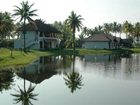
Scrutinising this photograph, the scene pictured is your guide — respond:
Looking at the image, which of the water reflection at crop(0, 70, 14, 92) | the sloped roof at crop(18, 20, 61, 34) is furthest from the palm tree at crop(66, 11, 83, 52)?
the water reflection at crop(0, 70, 14, 92)

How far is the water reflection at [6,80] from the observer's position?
1346 inches

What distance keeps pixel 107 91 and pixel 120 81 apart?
23.3 ft

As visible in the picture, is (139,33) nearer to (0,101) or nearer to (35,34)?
(35,34)

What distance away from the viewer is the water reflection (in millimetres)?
34188

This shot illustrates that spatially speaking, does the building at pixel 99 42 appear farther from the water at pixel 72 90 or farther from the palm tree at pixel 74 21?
the water at pixel 72 90

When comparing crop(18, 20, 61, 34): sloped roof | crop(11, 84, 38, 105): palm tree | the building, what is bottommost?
crop(11, 84, 38, 105): palm tree

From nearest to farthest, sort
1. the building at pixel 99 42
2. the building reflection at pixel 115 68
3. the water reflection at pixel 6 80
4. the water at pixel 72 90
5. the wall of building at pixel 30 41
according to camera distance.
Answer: the water at pixel 72 90, the water reflection at pixel 6 80, the building reflection at pixel 115 68, the wall of building at pixel 30 41, the building at pixel 99 42

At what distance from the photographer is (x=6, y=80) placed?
3909 centimetres

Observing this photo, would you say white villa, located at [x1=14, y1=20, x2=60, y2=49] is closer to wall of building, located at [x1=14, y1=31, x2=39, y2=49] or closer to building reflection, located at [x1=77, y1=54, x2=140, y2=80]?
wall of building, located at [x1=14, y1=31, x2=39, y2=49]

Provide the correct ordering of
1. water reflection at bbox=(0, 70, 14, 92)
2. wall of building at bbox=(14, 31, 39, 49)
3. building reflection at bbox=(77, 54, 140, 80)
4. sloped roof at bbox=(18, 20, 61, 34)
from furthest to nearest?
sloped roof at bbox=(18, 20, 61, 34), wall of building at bbox=(14, 31, 39, 49), building reflection at bbox=(77, 54, 140, 80), water reflection at bbox=(0, 70, 14, 92)

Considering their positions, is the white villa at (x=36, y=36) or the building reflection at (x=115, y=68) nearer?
the building reflection at (x=115, y=68)

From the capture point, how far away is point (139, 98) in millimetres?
27391

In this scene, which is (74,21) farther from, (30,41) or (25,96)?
(25,96)

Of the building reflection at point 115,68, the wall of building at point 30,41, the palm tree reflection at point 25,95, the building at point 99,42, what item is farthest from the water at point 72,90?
the building at point 99,42
